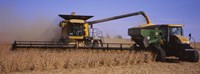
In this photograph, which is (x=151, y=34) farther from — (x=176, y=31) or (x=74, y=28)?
(x=74, y=28)

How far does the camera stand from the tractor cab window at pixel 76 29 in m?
20.6

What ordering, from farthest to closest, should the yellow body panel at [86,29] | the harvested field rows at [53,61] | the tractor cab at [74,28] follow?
the yellow body panel at [86,29] < the tractor cab at [74,28] < the harvested field rows at [53,61]

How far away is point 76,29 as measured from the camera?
20.8 m

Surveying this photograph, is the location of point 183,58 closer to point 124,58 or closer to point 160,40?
point 160,40

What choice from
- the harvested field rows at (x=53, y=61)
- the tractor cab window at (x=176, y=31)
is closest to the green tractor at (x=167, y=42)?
the tractor cab window at (x=176, y=31)

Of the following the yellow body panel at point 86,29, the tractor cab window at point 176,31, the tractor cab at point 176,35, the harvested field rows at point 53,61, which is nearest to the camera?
the harvested field rows at point 53,61

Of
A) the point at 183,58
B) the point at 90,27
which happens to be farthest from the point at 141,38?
the point at 90,27

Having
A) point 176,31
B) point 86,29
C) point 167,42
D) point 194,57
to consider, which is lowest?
point 194,57

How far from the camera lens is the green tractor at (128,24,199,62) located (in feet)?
50.3

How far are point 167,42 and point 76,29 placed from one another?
22.2ft

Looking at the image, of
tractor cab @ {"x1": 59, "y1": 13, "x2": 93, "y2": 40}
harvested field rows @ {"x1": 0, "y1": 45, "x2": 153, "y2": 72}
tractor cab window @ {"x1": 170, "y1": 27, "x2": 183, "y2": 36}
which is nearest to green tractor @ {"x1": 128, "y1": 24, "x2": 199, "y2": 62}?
tractor cab window @ {"x1": 170, "y1": 27, "x2": 183, "y2": 36}

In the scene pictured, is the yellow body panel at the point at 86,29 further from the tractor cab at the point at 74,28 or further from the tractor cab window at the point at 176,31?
the tractor cab window at the point at 176,31

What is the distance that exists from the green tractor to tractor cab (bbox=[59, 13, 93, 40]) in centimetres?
465

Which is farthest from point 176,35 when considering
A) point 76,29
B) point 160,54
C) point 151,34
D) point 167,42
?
point 76,29
